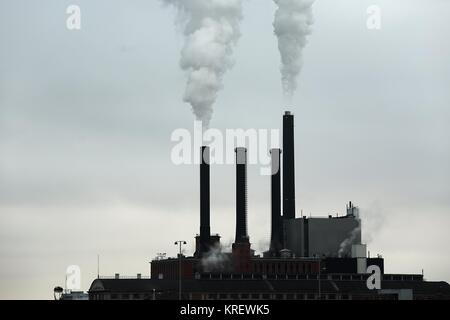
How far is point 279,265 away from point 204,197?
2491cm

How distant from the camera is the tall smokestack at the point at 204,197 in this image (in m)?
173

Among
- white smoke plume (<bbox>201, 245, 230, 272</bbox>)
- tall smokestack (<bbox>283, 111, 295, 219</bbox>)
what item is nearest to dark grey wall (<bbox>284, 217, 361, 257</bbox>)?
white smoke plume (<bbox>201, 245, 230, 272</bbox>)

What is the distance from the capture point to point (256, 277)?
623ft

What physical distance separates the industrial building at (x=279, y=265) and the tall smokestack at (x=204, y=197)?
0.49 ft

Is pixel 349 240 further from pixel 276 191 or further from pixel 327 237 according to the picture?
pixel 276 191

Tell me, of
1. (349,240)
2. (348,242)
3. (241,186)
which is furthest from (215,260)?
(349,240)

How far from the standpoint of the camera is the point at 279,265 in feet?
635
